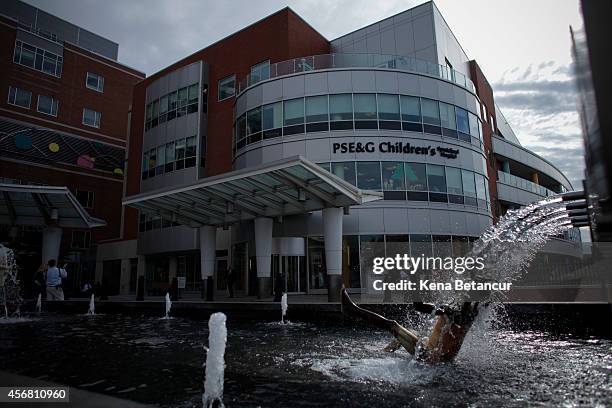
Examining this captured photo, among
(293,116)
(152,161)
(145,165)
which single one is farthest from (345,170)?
(145,165)

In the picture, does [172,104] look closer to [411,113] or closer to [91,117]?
[91,117]

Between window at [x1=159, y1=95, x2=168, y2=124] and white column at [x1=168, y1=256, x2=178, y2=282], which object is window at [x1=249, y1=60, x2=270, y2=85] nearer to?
window at [x1=159, y1=95, x2=168, y2=124]

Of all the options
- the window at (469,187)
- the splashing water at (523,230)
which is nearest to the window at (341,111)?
the window at (469,187)

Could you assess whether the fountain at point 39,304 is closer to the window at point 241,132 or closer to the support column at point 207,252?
the support column at point 207,252

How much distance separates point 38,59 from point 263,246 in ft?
111

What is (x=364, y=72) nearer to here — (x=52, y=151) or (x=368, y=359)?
(x=368, y=359)

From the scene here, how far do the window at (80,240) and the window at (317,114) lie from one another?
26.8 meters

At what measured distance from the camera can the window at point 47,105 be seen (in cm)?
3881

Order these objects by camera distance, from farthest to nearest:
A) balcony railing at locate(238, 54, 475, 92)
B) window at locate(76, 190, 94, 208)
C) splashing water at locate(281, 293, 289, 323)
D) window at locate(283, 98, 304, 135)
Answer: window at locate(76, 190, 94, 208) → balcony railing at locate(238, 54, 475, 92) → window at locate(283, 98, 304, 135) → splashing water at locate(281, 293, 289, 323)

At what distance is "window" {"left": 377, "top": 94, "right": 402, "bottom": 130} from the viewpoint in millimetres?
23094

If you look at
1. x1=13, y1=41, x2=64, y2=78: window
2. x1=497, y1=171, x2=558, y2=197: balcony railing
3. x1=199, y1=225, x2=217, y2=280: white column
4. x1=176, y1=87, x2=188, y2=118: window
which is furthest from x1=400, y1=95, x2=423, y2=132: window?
x1=13, y1=41, x2=64, y2=78: window

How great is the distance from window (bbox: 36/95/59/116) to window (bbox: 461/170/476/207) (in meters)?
36.8

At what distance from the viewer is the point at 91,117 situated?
4234 centimetres

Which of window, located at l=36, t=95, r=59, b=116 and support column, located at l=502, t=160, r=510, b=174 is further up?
window, located at l=36, t=95, r=59, b=116
